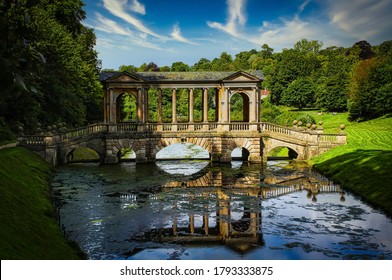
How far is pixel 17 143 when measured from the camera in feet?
127

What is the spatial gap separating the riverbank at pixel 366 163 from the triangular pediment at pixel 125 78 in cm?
2129

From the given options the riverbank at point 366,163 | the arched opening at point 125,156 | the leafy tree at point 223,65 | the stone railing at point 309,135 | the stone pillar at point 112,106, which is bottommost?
the arched opening at point 125,156

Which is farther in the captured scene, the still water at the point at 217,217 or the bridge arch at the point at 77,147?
the bridge arch at the point at 77,147

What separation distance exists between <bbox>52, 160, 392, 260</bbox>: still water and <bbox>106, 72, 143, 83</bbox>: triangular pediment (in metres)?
12.0

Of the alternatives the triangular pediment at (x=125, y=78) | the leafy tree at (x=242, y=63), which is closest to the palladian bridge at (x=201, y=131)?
the triangular pediment at (x=125, y=78)

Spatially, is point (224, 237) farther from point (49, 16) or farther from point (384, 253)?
point (49, 16)

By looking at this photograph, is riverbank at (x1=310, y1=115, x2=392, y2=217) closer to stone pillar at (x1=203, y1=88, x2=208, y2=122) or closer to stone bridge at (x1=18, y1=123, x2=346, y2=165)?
stone bridge at (x1=18, y1=123, x2=346, y2=165)

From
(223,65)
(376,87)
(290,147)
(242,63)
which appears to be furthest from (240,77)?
(242,63)

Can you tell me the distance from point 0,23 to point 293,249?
Answer: 14703mm

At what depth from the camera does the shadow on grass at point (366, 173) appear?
27.1 metres

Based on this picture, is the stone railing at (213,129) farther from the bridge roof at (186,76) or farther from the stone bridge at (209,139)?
the bridge roof at (186,76)

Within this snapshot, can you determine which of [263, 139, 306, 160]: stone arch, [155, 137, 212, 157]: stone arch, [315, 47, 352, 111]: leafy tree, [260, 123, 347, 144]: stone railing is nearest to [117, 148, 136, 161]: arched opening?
[155, 137, 212, 157]: stone arch

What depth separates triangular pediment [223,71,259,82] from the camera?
154 ft

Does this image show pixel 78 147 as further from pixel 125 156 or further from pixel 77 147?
pixel 125 156
